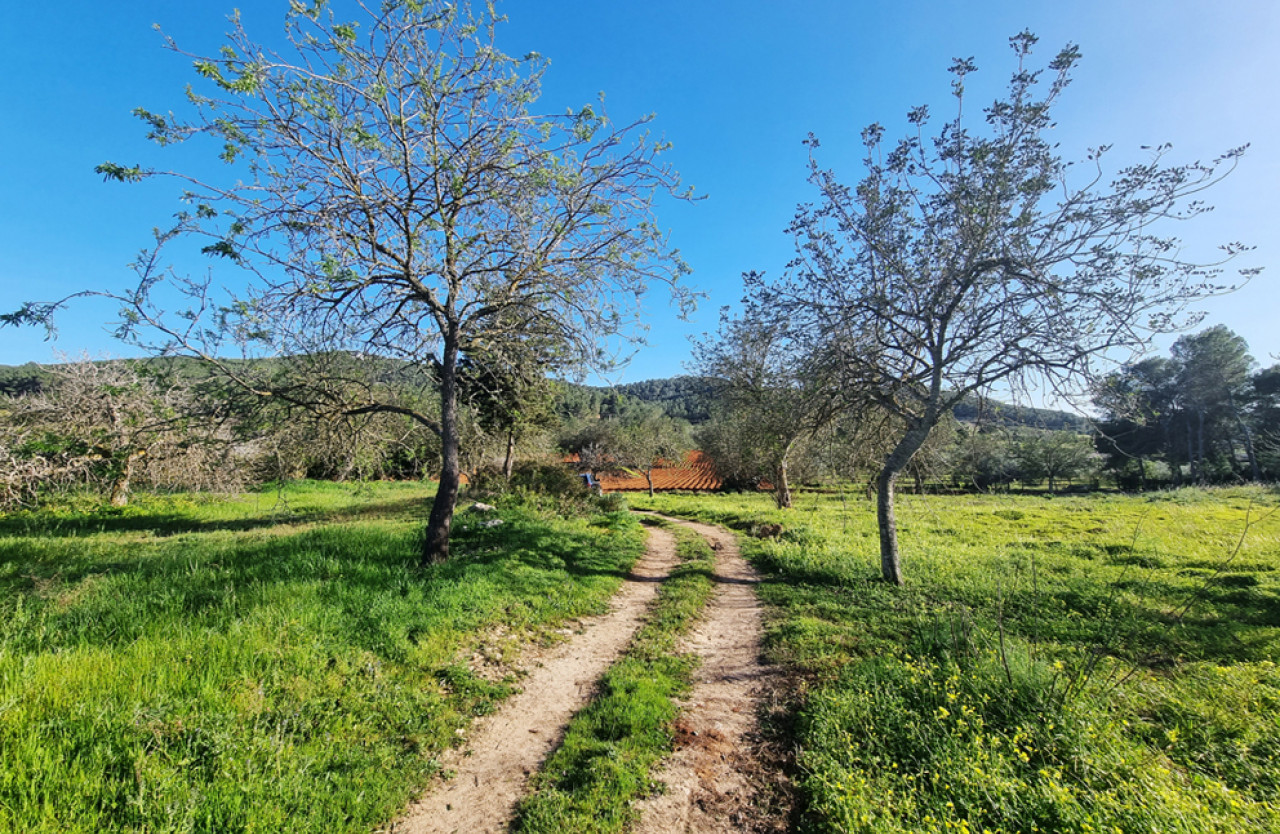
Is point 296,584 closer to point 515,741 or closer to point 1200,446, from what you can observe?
point 515,741

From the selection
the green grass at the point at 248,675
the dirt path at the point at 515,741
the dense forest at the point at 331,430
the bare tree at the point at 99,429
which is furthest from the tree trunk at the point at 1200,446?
the bare tree at the point at 99,429

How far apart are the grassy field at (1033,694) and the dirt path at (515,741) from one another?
2.30m

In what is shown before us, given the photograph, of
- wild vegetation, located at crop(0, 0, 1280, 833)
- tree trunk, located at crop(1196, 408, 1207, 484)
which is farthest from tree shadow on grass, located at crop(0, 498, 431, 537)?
tree trunk, located at crop(1196, 408, 1207, 484)

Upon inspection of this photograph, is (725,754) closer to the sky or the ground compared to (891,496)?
closer to the ground

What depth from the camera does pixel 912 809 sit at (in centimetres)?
322

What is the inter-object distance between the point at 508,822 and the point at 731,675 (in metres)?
3.24

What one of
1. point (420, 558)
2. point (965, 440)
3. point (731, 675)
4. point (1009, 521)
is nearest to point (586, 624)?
point (731, 675)

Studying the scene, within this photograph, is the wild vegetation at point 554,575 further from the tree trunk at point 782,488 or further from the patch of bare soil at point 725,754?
the tree trunk at point 782,488

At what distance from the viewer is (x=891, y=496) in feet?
30.2

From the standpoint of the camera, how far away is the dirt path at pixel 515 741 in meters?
3.33

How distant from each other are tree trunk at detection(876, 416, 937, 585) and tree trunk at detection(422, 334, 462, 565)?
329 inches

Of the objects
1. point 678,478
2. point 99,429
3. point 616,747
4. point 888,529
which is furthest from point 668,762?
point 678,478

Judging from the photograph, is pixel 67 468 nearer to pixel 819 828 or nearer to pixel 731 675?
pixel 731 675

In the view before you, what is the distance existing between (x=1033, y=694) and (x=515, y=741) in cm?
494
